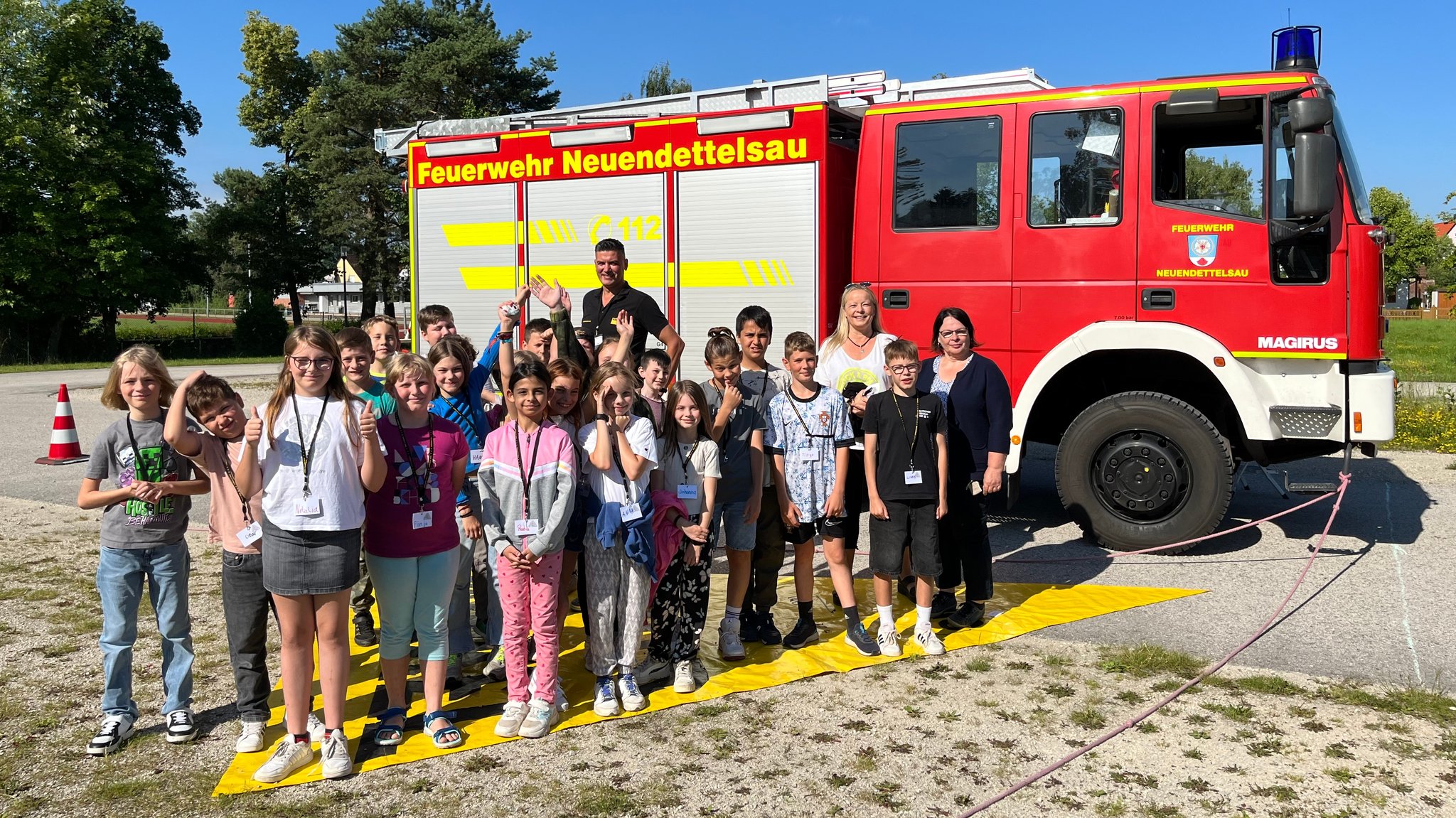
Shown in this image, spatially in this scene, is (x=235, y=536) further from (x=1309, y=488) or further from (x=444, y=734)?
(x=1309, y=488)

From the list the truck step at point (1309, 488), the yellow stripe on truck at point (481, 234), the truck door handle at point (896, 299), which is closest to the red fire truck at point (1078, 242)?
the truck door handle at point (896, 299)

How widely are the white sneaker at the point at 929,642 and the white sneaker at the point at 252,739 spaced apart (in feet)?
9.30

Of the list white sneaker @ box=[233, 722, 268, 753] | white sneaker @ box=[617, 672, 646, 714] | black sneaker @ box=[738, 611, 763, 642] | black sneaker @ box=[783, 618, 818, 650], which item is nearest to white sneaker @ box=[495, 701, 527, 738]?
white sneaker @ box=[617, 672, 646, 714]

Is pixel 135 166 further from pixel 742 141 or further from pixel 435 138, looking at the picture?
pixel 742 141

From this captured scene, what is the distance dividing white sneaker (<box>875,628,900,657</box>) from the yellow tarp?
3 cm

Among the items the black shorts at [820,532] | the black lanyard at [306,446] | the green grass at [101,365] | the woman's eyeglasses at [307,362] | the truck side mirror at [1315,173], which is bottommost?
the black shorts at [820,532]

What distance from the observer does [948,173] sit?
680 centimetres

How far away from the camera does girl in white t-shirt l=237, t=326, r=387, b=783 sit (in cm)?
341

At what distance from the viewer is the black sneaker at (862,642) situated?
4.76 m

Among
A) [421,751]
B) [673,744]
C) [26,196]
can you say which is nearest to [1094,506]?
[673,744]

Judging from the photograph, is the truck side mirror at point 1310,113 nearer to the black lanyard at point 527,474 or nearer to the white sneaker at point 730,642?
the white sneaker at point 730,642

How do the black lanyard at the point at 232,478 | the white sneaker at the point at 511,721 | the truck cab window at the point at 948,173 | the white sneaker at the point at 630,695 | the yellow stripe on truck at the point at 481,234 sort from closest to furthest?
1. the black lanyard at the point at 232,478
2. the white sneaker at the point at 511,721
3. the white sneaker at the point at 630,695
4. the truck cab window at the point at 948,173
5. the yellow stripe on truck at the point at 481,234

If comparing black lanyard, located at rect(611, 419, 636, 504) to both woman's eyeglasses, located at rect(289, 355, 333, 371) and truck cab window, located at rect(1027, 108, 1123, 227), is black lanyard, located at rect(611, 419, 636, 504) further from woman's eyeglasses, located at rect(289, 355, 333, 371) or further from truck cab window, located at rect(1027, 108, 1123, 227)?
truck cab window, located at rect(1027, 108, 1123, 227)

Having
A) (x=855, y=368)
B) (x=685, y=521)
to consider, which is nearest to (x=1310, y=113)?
(x=855, y=368)
